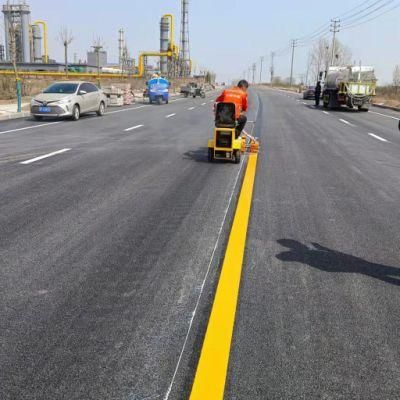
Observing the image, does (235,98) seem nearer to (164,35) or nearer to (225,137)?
(225,137)

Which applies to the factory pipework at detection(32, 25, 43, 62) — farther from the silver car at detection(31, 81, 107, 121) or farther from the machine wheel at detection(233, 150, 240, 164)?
the machine wheel at detection(233, 150, 240, 164)

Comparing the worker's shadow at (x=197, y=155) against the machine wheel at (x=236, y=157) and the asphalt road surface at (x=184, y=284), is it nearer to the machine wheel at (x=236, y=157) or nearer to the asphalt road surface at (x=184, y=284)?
the machine wheel at (x=236, y=157)

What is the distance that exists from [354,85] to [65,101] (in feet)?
62.9

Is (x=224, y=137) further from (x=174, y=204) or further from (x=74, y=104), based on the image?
(x=74, y=104)

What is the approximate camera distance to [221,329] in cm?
311

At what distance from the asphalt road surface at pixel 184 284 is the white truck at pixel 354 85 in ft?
77.9

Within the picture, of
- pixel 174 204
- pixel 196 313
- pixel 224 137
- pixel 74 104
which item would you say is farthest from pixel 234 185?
pixel 74 104

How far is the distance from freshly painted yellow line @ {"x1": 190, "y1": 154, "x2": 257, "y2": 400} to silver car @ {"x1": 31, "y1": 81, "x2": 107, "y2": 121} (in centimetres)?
1541

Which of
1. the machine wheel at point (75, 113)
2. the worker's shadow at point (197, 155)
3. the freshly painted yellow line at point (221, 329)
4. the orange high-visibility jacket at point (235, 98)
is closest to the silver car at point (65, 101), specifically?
the machine wheel at point (75, 113)

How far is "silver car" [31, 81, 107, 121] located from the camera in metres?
18.8

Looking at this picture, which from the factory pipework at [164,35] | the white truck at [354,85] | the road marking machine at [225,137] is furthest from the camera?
the factory pipework at [164,35]

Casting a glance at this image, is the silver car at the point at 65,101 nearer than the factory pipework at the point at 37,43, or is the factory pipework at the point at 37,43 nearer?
the silver car at the point at 65,101

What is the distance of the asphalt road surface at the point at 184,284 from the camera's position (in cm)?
264

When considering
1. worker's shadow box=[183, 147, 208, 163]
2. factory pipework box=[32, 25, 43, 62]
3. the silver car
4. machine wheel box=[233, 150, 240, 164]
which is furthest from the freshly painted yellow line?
factory pipework box=[32, 25, 43, 62]
